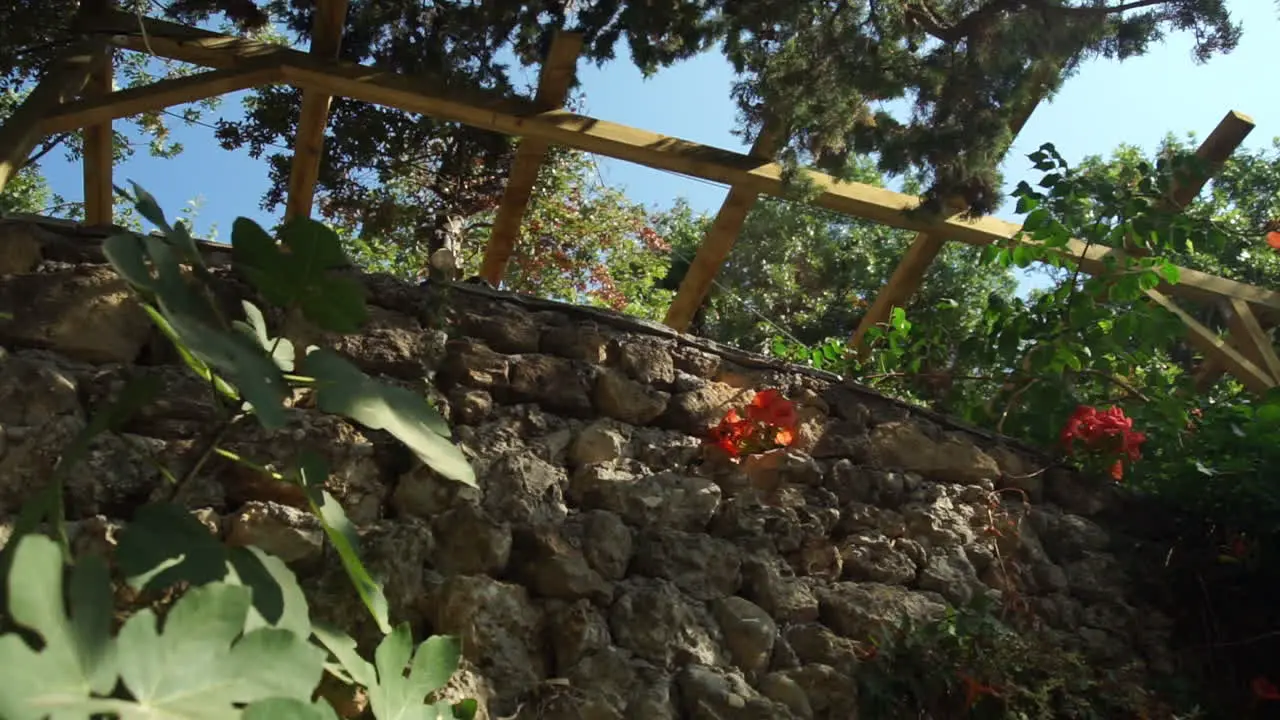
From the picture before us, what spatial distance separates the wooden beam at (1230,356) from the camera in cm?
367

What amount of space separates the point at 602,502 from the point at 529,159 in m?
1.71

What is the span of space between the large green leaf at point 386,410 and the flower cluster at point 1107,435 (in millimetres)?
1679

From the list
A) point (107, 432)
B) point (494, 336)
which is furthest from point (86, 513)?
point (494, 336)

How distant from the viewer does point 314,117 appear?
10.8 feet

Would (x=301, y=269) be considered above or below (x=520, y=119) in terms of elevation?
below

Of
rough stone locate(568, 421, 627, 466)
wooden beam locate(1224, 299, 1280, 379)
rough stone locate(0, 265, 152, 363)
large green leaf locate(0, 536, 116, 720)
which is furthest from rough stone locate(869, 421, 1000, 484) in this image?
wooden beam locate(1224, 299, 1280, 379)

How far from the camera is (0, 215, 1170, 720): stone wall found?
1606 mm

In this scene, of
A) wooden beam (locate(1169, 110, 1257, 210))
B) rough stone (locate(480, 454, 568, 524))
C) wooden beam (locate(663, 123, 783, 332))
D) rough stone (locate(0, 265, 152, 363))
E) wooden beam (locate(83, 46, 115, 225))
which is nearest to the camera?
rough stone (locate(0, 265, 152, 363))

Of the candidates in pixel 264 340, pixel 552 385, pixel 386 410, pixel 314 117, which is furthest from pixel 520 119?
pixel 386 410

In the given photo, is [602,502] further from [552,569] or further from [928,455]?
[928,455]

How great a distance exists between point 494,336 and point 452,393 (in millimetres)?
175

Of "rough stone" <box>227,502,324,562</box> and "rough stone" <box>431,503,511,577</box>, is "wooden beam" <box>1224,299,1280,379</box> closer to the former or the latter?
"rough stone" <box>431,503,511,577</box>

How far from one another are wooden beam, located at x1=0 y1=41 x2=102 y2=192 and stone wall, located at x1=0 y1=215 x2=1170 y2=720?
3.76 feet

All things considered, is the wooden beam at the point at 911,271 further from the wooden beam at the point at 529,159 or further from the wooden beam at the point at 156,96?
the wooden beam at the point at 156,96
